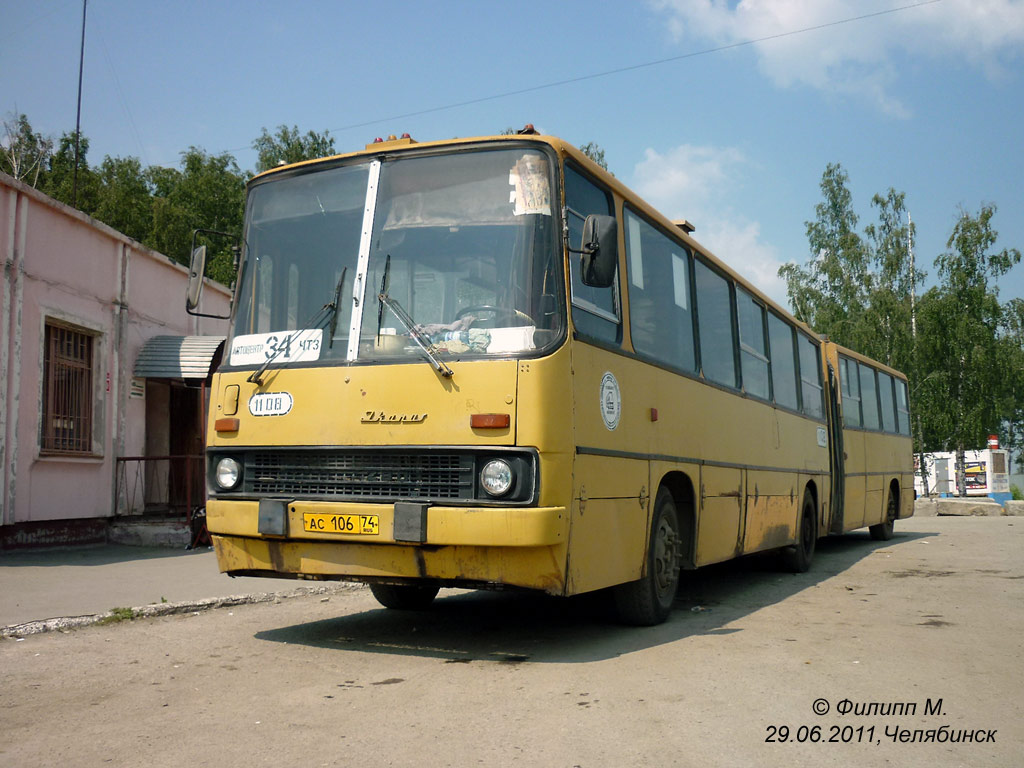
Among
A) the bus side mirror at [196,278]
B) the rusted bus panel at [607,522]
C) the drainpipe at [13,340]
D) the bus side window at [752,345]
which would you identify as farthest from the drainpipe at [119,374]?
the rusted bus panel at [607,522]

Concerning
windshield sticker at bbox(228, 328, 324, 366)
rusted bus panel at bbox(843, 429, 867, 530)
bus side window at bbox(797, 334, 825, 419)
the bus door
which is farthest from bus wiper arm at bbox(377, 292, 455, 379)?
rusted bus panel at bbox(843, 429, 867, 530)

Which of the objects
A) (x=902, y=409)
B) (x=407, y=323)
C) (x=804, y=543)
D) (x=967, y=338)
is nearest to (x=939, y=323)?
(x=967, y=338)

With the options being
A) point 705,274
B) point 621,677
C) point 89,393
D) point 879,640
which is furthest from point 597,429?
point 89,393

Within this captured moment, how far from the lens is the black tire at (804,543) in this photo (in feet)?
40.5

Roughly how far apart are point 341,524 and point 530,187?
2.33 m

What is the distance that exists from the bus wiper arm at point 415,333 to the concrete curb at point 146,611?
12.0 feet

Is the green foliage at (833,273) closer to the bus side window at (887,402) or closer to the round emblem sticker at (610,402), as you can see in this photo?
the bus side window at (887,402)

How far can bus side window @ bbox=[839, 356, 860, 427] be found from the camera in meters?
15.5

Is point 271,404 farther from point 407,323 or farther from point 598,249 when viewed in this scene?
point 598,249

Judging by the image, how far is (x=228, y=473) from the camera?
21.6 ft

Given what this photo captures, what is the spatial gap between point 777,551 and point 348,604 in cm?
565

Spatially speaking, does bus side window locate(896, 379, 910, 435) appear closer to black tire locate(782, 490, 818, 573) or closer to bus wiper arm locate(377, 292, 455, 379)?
black tire locate(782, 490, 818, 573)

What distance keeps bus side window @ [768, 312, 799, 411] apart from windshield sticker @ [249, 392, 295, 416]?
6.68 m

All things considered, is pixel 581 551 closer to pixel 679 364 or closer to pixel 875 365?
pixel 679 364
